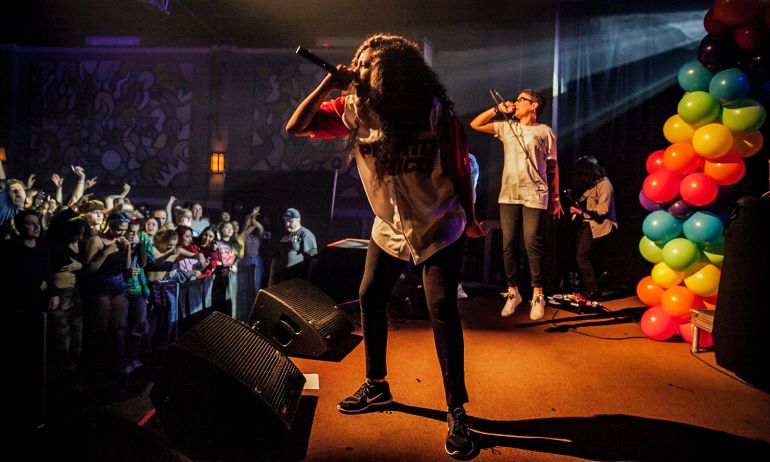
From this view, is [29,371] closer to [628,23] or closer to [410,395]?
[410,395]

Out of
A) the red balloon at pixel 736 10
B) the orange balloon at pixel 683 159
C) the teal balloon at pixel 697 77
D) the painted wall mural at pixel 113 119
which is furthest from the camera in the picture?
the painted wall mural at pixel 113 119

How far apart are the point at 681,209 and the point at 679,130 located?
25.2 inches

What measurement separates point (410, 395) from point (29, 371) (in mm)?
2080

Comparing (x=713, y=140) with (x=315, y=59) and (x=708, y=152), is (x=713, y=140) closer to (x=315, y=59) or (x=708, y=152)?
(x=708, y=152)

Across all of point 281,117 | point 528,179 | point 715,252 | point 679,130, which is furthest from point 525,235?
point 281,117

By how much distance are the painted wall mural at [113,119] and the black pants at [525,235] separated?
996cm

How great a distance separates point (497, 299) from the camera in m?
5.01

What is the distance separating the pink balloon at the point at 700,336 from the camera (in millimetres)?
3164

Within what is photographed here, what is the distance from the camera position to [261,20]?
1016 cm

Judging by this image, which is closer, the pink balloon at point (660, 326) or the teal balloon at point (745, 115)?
the teal balloon at point (745, 115)

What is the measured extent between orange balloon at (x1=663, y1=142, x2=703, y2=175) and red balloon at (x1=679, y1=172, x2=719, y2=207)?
110 mm

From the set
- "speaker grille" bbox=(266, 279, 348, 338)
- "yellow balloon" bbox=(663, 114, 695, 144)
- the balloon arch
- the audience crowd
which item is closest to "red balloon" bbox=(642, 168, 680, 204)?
the balloon arch

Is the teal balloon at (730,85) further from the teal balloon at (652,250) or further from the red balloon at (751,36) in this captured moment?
the teal balloon at (652,250)

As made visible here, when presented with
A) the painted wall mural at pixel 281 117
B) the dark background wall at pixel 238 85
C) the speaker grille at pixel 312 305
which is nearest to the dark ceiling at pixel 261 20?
the dark background wall at pixel 238 85
